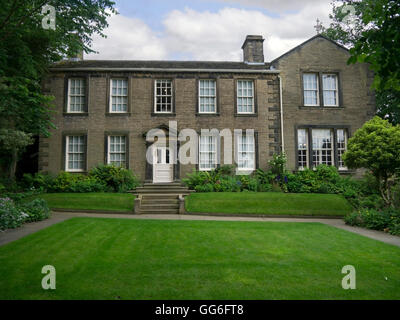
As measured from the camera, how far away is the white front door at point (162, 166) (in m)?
17.2

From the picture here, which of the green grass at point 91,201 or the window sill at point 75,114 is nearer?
the green grass at point 91,201

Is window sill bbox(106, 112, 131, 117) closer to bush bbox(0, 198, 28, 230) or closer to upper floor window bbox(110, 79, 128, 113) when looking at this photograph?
upper floor window bbox(110, 79, 128, 113)

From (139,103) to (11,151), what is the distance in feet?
28.5

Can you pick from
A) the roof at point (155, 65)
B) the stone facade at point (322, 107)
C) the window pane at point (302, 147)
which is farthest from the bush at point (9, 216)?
the window pane at point (302, 147)

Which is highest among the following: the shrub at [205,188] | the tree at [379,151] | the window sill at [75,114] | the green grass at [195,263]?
the window sill at [75,114]

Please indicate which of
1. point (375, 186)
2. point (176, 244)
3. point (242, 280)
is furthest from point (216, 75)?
point (242, 280)

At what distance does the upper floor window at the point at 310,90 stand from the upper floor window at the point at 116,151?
1253 centimetres

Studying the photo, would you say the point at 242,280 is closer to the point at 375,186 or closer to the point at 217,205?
the point at 217,205

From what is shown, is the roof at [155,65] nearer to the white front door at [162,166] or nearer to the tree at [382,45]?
the white front door at [162,166]

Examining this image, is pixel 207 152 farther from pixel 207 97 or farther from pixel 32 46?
pixel 32 46

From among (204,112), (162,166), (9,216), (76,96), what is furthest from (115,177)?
(204,112)

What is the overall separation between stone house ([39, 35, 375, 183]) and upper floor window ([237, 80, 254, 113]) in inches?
2.6

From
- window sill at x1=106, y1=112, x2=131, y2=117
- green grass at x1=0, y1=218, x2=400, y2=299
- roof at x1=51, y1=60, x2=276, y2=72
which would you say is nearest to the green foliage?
window sill at x1=106, y1=112, x2=131, y2=117

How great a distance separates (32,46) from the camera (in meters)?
15.0
